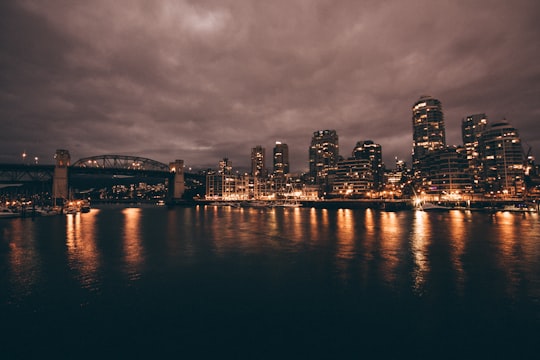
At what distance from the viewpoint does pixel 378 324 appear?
45.6ft

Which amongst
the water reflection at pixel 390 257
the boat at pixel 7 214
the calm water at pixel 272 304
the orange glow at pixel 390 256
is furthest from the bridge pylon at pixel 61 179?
the water reflection at pixel 390 257

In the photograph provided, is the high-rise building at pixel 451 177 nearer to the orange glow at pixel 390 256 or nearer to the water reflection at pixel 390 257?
the orange glow at pixel 390 256

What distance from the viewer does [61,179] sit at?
442ft

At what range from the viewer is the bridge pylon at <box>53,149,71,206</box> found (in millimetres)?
129125

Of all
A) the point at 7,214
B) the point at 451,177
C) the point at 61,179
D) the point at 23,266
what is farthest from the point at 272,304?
the point at 451,177

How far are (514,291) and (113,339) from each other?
23519 millimetres

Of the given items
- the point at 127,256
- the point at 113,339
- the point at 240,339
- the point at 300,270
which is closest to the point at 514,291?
the point at 300,270

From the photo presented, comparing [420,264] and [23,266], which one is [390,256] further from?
[23,266]

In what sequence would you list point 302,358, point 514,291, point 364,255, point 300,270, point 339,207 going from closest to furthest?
1. point 302,358
2. point 514,291
3. point 300,270
4. point 364,255
5. point 339,207

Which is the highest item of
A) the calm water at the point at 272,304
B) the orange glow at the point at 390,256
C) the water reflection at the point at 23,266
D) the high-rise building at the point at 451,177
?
the high-rise building at the point at 451,177

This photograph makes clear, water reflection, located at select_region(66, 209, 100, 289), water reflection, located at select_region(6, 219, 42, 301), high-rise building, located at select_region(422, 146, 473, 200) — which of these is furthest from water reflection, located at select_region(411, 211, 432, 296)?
high-rise building, located at select_region(422, 146, 473, 200)

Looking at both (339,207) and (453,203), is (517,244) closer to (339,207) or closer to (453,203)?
(339,207)

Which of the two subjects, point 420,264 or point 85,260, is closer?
point 420,264

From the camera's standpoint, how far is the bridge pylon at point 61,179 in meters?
129
